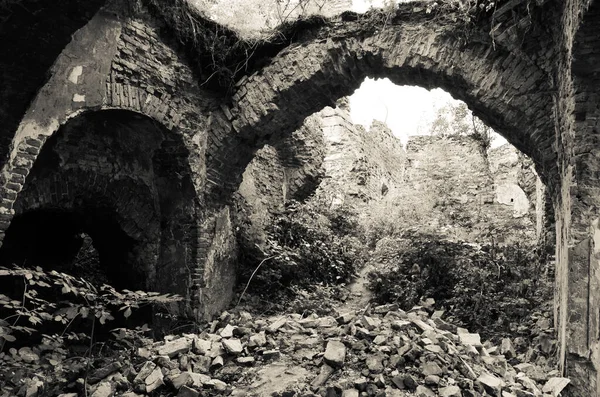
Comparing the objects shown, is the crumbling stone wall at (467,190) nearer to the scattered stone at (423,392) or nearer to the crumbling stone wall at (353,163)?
the crumbling stone wall at (353,163)

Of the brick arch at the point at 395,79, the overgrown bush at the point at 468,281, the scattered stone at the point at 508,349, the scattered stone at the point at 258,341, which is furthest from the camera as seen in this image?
the overgrown bush at the point at 468,281

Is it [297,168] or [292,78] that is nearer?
[292,78]

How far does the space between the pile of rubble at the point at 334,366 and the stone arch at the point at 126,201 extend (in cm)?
159

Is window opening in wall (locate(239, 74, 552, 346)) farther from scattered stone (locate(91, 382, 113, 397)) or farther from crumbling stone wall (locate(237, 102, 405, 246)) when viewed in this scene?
scattered stone (locate(91, 382, 113, 397))

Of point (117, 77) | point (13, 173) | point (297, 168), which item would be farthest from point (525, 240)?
point (13, 173)

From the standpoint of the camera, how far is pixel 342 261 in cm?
815

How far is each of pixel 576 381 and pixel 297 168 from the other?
5.82 m

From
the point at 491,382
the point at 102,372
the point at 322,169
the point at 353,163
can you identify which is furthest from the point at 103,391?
the point at 353,163

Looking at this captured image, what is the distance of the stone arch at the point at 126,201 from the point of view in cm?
527

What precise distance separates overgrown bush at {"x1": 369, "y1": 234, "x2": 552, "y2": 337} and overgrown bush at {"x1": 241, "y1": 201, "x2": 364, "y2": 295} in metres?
0.87

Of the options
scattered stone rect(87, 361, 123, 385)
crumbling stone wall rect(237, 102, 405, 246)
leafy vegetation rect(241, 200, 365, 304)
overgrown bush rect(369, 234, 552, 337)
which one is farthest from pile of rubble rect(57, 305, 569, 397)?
crumbling stone wall rect(237, 102, 405, 246)

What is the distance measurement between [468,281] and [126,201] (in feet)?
15.1

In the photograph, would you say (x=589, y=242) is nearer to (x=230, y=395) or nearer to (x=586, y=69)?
(x=586, y=69)

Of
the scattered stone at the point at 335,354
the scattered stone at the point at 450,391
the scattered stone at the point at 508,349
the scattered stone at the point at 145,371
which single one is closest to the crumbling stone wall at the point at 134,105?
the scattered stone at the point at 145,371
